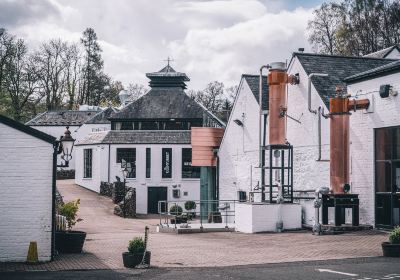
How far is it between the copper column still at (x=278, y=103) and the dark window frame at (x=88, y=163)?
30107 mm

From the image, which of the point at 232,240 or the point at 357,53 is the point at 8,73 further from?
the point at 232,240

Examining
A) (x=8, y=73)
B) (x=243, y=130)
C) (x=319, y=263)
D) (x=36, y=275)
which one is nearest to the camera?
(x=36, y=275)

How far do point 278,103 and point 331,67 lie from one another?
3589mm

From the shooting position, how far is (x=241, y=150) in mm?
34906

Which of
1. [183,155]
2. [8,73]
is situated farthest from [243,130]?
[8,73]

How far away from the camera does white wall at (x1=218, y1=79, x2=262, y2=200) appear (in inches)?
1307

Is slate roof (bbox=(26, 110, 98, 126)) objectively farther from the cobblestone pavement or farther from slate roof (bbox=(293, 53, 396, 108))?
slate roof (bbox=(293, 53, 396, 108))

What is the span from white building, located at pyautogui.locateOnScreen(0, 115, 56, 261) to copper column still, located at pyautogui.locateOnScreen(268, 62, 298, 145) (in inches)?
466

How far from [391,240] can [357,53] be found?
3729cm

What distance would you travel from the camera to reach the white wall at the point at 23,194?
1670 centimetres

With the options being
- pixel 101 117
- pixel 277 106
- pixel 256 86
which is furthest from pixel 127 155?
pixel 277 106

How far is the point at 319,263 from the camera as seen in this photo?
15234mm

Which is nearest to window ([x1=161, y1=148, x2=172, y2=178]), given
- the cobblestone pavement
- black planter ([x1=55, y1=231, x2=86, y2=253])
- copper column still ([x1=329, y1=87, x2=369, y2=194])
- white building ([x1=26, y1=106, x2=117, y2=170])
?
white building ([x1=26, y1=106, x2=117, y2=170])

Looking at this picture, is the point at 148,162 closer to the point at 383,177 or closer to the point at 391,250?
the point at 383,177
